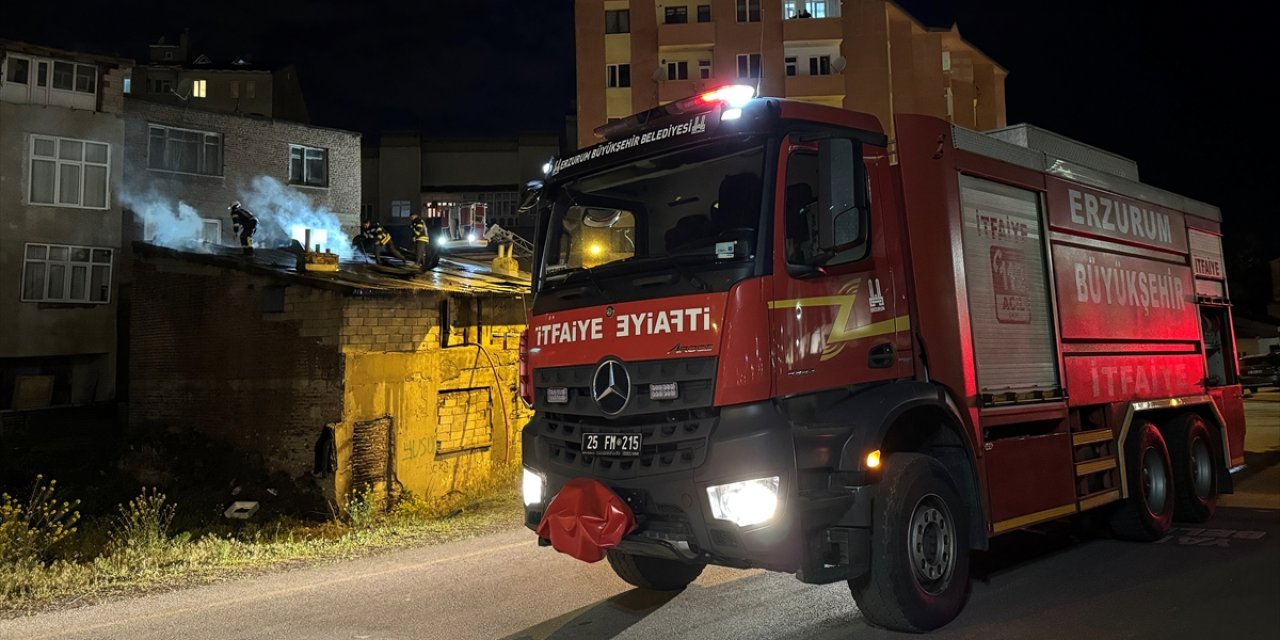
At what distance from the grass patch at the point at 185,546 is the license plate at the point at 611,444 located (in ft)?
13.0

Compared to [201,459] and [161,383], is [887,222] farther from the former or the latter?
[161,383]

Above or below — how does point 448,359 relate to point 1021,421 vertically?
above

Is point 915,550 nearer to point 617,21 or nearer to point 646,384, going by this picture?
point 646,384

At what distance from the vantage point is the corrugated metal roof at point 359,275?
11.8 meters

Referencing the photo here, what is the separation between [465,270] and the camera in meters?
18.0

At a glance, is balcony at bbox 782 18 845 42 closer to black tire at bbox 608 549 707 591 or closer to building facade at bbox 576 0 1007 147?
building facade at bbox 576 0 1007 147

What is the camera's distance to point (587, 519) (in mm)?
4668

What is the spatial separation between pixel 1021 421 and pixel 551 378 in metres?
3.30

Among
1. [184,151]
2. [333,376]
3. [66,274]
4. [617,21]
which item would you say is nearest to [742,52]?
[617,21]

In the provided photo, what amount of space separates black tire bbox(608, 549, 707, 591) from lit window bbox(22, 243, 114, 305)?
21.7 meters

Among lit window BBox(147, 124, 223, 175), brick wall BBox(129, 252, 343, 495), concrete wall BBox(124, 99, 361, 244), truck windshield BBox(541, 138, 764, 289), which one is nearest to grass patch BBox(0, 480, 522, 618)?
brick wall BBox(129, 252, 343, 495)

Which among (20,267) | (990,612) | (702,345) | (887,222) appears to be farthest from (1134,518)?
(20,267)

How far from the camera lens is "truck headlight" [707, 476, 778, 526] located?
168 inches

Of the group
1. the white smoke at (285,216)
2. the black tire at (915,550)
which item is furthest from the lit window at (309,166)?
the black tire at (915,550)
